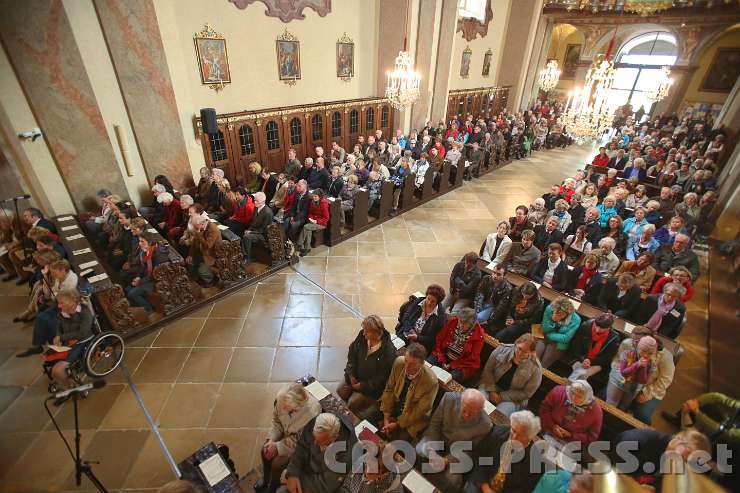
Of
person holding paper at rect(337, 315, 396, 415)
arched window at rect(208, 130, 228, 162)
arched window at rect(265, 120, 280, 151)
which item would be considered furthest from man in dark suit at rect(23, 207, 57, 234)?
person holding paper at rect(337, 315, 396, 415)

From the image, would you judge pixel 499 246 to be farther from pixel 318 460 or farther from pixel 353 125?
pixel 353 125

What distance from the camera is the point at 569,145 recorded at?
16484 millimetres

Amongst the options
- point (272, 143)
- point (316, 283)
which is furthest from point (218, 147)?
point (316, 283)

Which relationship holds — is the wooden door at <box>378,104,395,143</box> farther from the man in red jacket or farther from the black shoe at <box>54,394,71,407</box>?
the black shoe at <box>54,394,71,407</box>

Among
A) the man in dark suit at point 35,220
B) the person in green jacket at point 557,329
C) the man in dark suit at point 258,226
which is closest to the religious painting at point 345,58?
the man in dark suit at point 258,226

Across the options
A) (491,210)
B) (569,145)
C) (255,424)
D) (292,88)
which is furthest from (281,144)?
(569,145)

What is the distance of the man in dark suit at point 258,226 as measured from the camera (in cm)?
609

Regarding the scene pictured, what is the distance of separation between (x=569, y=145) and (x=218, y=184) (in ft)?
51.6

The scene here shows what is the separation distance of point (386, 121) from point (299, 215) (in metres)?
6.76

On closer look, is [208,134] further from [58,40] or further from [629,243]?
[629,243]

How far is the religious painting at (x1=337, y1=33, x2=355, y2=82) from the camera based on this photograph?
10266 mm

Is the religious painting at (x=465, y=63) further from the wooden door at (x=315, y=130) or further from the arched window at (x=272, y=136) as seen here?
the arched window at (x=272, y=136)

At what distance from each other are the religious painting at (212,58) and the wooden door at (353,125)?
149 inches

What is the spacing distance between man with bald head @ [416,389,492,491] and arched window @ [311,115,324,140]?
8.75 metres
